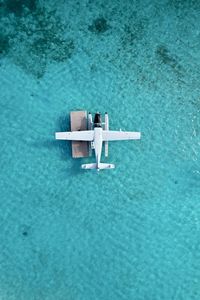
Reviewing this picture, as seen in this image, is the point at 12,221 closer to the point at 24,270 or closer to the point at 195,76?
the point at 24,270

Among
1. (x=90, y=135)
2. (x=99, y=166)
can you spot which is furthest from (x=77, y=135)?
(x=99, y=166)

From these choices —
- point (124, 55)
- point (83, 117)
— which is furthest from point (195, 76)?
point (83, 117)

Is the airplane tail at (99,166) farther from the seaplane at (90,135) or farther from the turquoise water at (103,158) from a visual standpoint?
the turquoise water at (103,158)

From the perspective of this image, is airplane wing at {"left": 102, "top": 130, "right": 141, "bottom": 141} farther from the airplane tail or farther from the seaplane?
the airplane tail

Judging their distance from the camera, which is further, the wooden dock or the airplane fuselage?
the wooden dock

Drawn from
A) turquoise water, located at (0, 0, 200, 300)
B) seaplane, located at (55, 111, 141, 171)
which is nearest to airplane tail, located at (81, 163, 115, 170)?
seaplane, located at (55, 111, 141, 171)

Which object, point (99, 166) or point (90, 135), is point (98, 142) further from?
point (99, 166)
